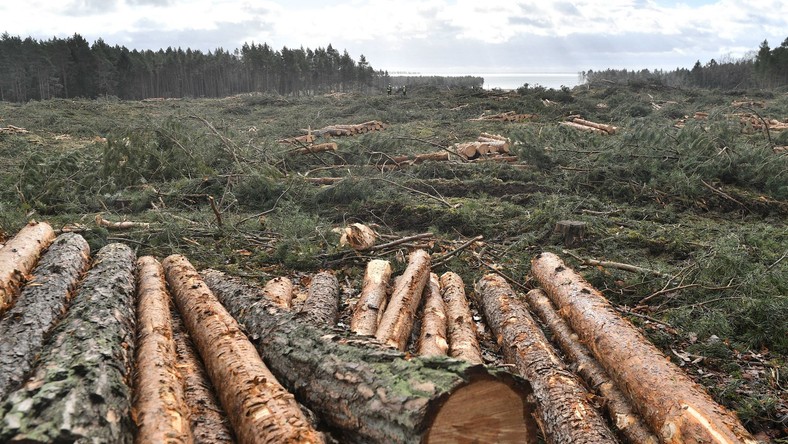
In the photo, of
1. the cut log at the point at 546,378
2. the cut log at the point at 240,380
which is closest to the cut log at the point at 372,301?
the cut log at the point at 546,378

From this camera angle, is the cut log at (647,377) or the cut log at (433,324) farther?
the cut log at (433,324)

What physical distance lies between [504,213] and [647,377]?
5.40 m

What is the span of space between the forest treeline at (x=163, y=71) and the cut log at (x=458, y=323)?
162 ft

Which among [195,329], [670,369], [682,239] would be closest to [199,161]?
[195,329]

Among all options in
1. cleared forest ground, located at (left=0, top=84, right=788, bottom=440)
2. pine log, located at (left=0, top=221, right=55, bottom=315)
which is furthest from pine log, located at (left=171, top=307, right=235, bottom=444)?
cleared forest ground, located at (left=0, top=84, right=788, bottom=440)

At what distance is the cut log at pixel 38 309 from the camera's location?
3150 mm

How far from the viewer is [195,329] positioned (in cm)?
384

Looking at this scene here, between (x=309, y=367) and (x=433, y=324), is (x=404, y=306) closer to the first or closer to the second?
(x=433, y=324)

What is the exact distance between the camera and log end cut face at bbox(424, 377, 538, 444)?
231 centimetres

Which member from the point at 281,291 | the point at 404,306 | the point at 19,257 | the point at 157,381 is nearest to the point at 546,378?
the point at 404,306

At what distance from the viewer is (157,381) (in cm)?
293

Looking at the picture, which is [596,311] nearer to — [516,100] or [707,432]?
[707,432]

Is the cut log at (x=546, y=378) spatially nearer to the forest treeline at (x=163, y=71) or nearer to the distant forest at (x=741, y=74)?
the distant forest at (x=741, y=74)

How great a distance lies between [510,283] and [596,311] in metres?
1.86
